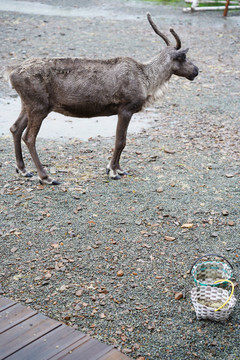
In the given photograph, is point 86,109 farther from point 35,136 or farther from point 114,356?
point 114,356

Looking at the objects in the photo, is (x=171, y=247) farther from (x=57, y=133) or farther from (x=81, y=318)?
(x=57, y=133)

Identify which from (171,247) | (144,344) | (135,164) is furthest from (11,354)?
(135,164)

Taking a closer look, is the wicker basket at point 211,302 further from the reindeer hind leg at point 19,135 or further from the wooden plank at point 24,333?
the reindeer hind leg at point 19,135

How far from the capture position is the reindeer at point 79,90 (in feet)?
19.6

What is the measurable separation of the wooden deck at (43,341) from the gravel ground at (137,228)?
0.68 feet

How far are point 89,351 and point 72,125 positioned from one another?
229 inches

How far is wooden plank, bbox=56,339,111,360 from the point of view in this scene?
134 inches

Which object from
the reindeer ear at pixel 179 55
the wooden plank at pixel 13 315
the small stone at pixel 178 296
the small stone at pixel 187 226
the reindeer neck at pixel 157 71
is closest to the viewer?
Result: the wooden plank at pixel 13 315

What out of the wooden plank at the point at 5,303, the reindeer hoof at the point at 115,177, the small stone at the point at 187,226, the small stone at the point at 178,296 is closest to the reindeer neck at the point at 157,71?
the reindeer hoof at the point at 115,177

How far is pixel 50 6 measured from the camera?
60.0 feet

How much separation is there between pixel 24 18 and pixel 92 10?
338cm

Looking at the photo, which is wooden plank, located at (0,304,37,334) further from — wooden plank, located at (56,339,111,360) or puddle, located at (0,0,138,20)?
puddle, located at (0,0,138,20)

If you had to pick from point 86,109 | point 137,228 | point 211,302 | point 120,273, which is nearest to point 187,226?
point 137,228

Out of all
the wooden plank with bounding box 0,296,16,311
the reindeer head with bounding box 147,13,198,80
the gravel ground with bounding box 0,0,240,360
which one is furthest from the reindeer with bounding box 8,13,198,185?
the wooden plank with bounding box 0,296,16,311
